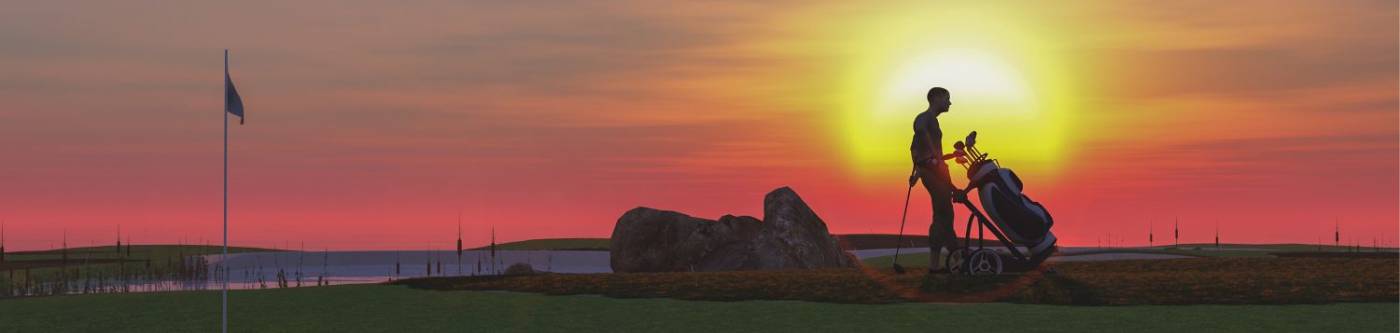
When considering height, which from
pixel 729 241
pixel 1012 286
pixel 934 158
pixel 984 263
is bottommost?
pixel 1012 286

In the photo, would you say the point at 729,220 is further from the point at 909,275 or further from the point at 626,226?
the point at 909,275

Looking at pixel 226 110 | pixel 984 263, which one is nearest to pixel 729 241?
pixel 984 263

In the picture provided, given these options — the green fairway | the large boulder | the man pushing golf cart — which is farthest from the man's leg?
the large boulder

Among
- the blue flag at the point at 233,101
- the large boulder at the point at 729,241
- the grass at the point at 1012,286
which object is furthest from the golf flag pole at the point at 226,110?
the large boulder at the point at 729,241

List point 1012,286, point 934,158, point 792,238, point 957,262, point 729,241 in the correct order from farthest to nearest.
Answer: point 729,241, point 792,238, point 957,262, point 934,158, point 1012,286

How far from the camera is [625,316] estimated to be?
61.1 feet

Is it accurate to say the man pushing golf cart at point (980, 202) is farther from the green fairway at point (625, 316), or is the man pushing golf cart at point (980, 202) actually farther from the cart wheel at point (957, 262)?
the green fairway at point (625, 316)

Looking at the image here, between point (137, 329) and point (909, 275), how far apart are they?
479 inches

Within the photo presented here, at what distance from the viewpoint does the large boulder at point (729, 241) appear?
112 feet

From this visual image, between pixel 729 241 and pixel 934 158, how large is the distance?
42.5 feet

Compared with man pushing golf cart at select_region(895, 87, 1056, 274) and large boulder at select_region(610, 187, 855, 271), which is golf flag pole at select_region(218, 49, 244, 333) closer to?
man pushing golf cart at select_region(895, 87, 1056, 274)

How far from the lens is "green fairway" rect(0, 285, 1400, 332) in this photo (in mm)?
16906

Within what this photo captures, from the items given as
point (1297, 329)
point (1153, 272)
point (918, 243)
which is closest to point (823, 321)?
point (1297, 329)

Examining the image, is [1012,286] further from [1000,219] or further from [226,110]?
[226,110]
